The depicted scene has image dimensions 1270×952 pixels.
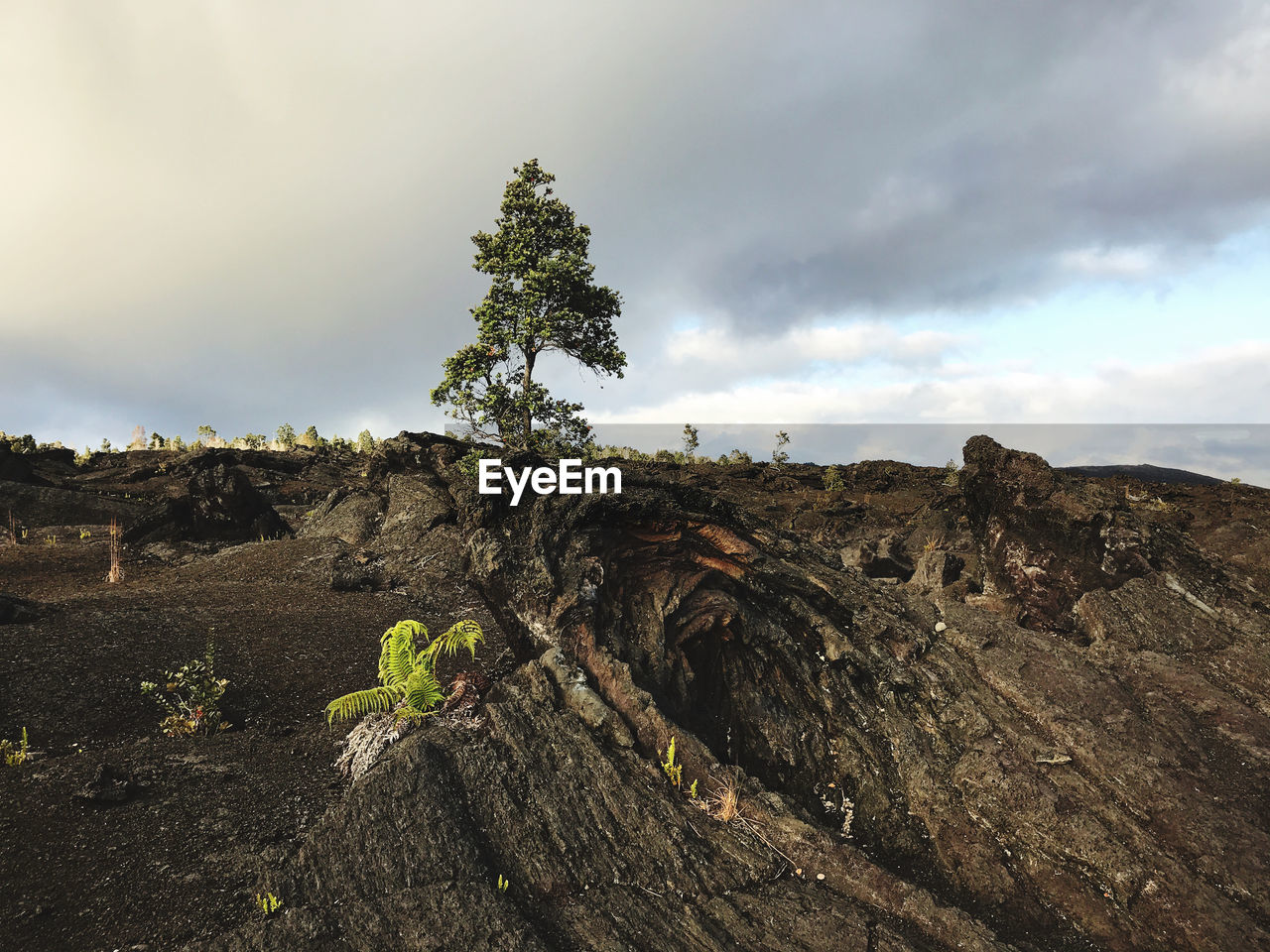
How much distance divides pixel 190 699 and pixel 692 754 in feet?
28.1

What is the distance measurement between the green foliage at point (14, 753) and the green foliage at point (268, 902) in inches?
196

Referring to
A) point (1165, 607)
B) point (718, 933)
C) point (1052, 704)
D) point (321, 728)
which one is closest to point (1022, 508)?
point (1165, 607)

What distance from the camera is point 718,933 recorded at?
19.7ft

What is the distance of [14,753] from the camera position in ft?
26.1

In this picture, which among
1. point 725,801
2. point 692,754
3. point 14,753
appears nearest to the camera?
point 725,801

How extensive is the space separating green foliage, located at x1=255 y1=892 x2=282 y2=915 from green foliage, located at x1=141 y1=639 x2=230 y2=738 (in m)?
4.77

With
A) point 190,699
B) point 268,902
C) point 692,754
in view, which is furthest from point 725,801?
point 190,699

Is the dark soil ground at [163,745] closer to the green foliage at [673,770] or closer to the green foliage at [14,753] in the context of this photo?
the green foliage at [14,753]

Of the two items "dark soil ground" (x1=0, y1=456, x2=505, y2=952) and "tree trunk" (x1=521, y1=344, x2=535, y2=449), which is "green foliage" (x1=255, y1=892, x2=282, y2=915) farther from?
"tree trunk" (x1=521, y1=344, x2=535, y2=449)

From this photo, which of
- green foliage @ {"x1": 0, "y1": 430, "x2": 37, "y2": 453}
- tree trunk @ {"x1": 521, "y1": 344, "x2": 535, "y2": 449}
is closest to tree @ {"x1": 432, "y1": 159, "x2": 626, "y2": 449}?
tree trunk @ {"x1": 521, "y1": 344, "x2": 535, "y2": 449}

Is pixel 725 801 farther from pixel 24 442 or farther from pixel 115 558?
pixel 24 442

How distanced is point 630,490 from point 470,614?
7.96 meters

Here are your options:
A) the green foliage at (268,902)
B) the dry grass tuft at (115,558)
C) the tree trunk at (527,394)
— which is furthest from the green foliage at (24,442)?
the green foliage at (268,902)

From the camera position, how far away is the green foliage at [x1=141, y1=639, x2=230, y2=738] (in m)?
9.22
